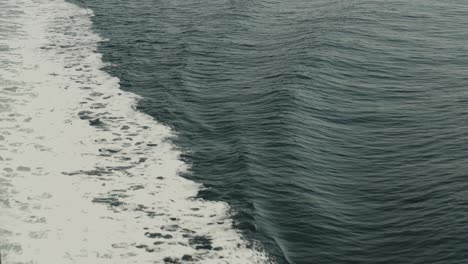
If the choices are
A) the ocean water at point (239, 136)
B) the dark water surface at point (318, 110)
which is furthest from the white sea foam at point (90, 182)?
the dark water surface at point (318, 110)

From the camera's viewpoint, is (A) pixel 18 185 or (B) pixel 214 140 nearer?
(A) pixel 18 185

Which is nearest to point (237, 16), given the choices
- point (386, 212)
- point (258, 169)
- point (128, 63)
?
point (128, 63)

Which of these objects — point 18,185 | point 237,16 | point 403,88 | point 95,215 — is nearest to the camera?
point 95,215

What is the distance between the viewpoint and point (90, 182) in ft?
76.8

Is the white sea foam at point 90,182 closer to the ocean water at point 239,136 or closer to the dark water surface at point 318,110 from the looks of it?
the ocean water at point 239,136

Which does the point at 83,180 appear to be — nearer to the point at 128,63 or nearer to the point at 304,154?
the point at 304,154

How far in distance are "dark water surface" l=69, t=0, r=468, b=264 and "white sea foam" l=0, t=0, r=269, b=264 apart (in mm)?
1018

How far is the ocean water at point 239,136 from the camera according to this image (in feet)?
66.1

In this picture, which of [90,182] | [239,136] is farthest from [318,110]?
[90,182]

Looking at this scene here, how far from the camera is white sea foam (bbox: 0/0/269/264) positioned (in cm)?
1944

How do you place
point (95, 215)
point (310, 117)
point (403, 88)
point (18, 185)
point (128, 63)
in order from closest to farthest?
1. point (95, 215)
2. point (18, 185)
3. point (310, 117)
4. point (403, 88)
5. point (128, 63)

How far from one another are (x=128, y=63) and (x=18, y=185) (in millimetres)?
14190

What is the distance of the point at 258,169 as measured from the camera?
24.3 metres

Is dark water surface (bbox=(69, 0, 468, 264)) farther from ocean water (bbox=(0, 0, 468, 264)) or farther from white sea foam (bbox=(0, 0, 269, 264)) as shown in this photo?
white sea foam (bbox=(0, 0, 269, 264))
